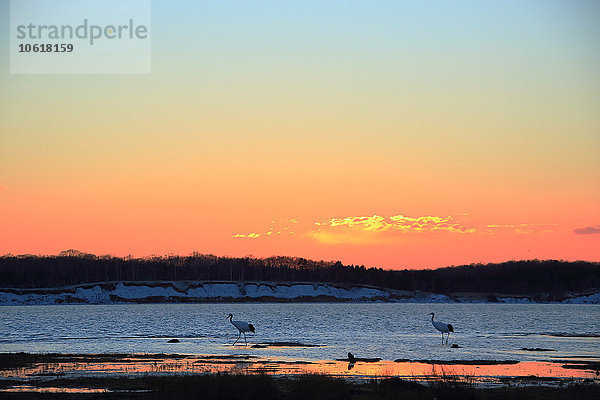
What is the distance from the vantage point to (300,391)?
23.4 meters

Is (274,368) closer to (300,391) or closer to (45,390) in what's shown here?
(300,391)

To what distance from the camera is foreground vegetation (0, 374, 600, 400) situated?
2300 cm

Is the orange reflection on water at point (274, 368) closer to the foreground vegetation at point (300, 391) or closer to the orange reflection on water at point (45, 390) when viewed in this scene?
the orange reflection on water at point (45, 390)

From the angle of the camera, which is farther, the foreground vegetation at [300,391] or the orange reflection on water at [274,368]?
the orange reflection on water at [274,368]

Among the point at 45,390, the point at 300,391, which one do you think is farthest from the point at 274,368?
the point at 45,390

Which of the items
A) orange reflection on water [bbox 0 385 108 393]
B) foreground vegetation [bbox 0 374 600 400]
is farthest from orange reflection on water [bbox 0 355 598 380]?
foreground vegetation [bbox 0 374 600 400]

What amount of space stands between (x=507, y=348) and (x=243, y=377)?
2962cm

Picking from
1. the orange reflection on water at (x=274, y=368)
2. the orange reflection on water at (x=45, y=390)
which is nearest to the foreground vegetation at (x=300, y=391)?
the orange reflection on water at (x=45, y=390)

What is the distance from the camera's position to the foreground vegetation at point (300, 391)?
23000mm

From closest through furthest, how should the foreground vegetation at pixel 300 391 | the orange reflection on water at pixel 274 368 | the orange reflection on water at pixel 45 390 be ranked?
the foreground vegetation at pixel 300 391 < the orange reflection on water at pixel 45 390 < the orange reflection on water at pixel 274 368

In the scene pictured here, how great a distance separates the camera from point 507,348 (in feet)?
160

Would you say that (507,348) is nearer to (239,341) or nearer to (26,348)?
(239,341)

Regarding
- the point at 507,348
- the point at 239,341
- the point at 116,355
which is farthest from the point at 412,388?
the point at 239,341

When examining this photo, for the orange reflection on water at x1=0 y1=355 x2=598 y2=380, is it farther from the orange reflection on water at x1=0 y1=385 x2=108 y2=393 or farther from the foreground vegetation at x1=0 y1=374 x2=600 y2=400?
the foreground vegetation at x1=0 y1=374 x2=600 y2=400
